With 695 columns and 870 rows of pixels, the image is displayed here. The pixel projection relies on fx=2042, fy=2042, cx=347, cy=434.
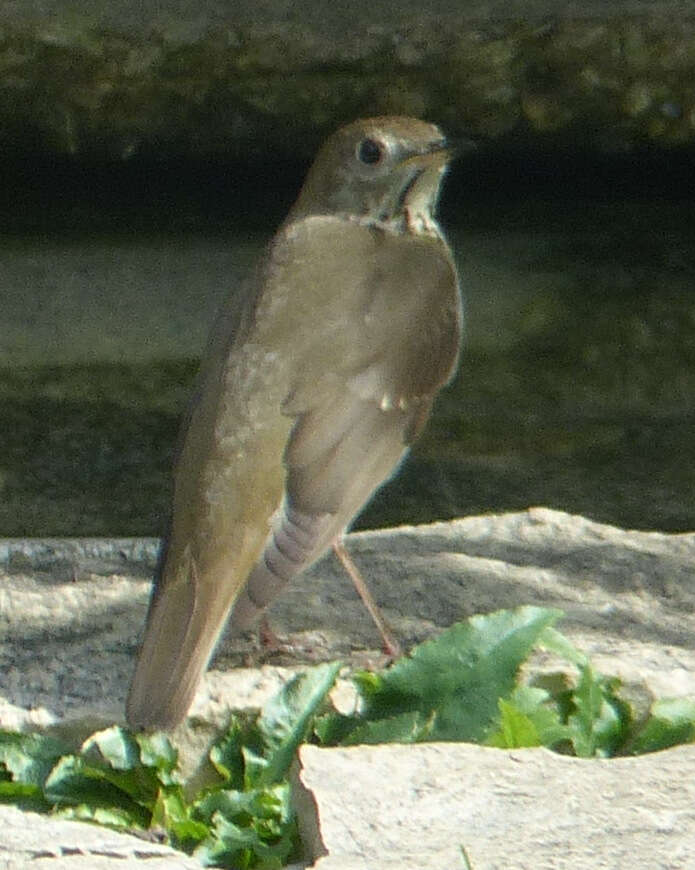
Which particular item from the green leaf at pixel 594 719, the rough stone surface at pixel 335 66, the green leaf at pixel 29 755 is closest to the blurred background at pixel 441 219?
the rough stone surface at pixel 335 66

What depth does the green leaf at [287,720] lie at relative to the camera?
4.18 metres

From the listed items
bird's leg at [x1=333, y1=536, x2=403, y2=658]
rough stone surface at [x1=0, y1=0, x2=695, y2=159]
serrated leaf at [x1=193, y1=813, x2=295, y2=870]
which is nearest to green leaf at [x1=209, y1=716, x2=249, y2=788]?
serrated leaf at [x1=193, y1=813, x2=295, y2=870]

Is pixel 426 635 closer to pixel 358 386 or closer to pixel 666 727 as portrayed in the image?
pixel 358 386

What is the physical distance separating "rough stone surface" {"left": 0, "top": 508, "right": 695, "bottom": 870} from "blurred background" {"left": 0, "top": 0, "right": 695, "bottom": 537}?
4.15 feet

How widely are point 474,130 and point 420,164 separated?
2.64 meters

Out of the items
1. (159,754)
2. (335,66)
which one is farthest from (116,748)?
(335,66)

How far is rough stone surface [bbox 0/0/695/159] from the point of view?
812 centimetres

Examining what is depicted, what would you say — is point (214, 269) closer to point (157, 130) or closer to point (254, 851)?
point (157, 130)

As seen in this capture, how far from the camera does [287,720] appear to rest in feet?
14.2

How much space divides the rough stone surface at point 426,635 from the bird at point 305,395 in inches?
9.6

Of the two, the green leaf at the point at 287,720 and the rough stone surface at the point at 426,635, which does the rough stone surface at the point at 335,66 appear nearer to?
the rough stone surface at the point at 426,635

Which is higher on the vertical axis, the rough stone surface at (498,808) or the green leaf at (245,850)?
the rough stone surface at (498,808)

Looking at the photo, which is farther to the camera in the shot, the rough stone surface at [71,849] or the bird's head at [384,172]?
the bird's head at [384,172]

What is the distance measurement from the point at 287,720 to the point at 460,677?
1.25 feet
